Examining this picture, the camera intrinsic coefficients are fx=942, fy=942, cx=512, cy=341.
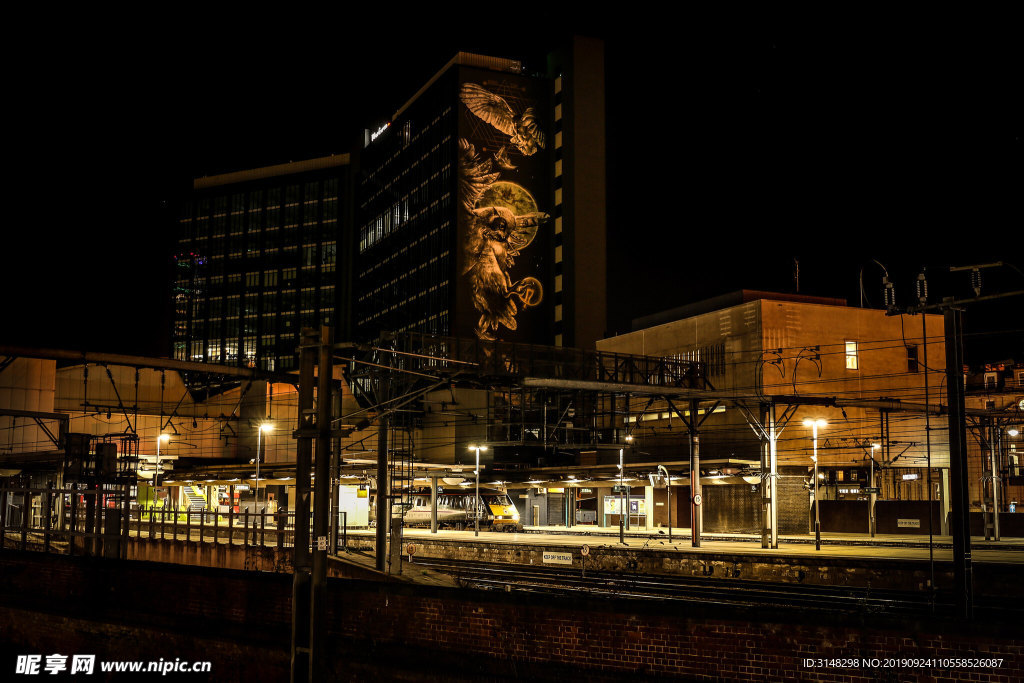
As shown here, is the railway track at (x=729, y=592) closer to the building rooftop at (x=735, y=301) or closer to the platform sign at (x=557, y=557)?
the platform sign at (x=557, y=557)

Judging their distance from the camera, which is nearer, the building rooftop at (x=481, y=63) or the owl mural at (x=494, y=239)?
the owl mural at (x=494, y=239)

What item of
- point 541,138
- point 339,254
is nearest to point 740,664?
point 541,138

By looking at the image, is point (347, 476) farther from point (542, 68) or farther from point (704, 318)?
point (542, 68)

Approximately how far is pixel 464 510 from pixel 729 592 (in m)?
33.7

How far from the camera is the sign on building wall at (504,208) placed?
95.9 m

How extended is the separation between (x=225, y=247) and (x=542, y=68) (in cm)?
6782

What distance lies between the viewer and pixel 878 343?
172 ft

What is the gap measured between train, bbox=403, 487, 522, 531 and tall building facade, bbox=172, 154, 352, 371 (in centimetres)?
8395

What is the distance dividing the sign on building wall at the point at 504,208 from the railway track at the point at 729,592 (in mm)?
67449

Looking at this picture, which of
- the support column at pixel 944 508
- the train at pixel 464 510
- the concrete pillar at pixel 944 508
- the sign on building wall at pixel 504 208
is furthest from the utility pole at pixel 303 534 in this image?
the sign on building wall at pixel 504 208

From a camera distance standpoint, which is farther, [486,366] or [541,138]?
[541,138]

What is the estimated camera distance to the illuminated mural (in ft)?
315

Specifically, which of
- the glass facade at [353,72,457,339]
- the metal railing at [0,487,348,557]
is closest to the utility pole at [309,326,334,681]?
the metal railing at [0,487,348,557]

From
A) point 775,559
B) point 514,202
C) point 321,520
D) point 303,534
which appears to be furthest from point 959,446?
point 514,202
